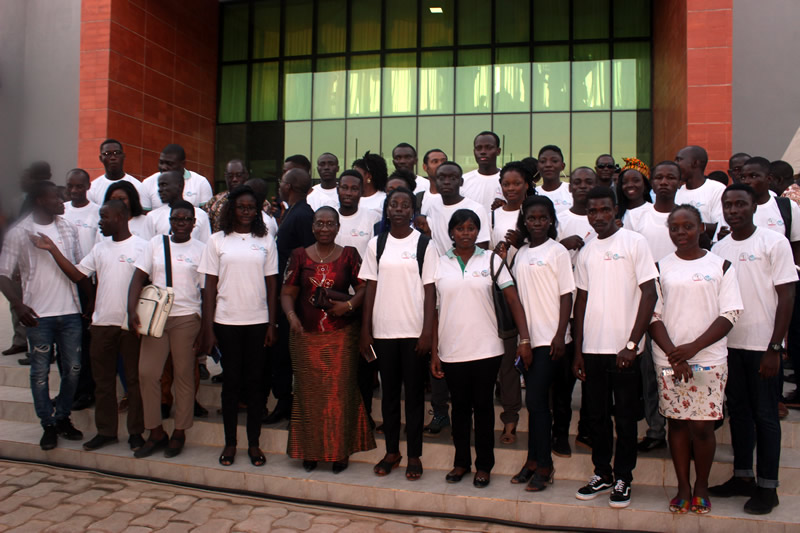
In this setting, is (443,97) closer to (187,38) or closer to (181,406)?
(187,38)

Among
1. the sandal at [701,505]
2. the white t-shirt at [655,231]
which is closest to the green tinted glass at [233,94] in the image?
the white t-shirt at [655,231]

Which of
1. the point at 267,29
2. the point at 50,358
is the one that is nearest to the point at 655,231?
the point at 50,358

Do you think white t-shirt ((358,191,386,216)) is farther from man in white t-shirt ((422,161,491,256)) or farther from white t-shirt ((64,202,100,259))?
white t-shirt ((64,202,100,259))

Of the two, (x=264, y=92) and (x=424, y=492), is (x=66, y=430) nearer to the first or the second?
(x=424, y=492)

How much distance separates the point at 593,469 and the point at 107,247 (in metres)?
4.24

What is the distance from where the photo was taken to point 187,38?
17156 millimetres

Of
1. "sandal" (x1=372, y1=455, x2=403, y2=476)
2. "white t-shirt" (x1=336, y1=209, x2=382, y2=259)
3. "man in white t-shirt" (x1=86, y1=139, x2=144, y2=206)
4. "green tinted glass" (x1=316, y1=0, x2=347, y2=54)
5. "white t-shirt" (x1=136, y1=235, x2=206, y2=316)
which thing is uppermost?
"green tinted glass" (x1=316, y1=0, x2=347, y2=54)

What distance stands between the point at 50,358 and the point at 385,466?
3017mm

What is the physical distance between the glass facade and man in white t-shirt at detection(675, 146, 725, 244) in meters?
10.8

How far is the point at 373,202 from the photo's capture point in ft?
19.0

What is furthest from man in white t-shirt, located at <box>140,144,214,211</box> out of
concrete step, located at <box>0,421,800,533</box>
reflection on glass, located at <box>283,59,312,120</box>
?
reflection on glass, located at <box>283,59,312,120</box>

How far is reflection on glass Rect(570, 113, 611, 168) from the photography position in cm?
1596

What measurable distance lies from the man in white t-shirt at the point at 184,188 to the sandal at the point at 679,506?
516cm

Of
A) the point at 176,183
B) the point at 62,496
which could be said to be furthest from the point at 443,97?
the point at 62,496
